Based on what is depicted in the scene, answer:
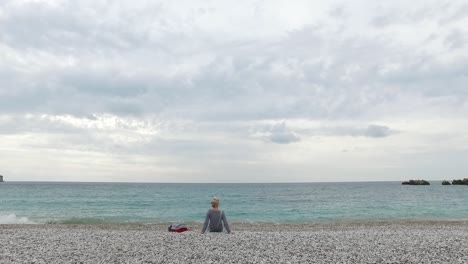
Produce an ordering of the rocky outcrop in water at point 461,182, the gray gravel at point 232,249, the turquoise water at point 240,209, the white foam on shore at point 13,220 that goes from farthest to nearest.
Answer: the rocky outcrop in water at point 461,182 → the turquoise water at point 240,209 → the white foam on shore at point 13,220 → the gray gravel at point 232,249

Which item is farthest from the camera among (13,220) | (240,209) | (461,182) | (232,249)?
(461,182)

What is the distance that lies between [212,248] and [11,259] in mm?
5433

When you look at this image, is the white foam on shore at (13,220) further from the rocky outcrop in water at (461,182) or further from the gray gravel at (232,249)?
the rocky outcrop in water at (461,182)

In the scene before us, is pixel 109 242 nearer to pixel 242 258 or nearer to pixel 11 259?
pixel 11 259

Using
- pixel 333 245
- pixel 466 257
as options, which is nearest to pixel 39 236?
pixel 333 245

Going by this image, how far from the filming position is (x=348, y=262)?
407 inches

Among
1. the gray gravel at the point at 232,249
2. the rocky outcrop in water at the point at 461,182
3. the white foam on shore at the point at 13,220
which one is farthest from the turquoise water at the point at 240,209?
the rocky outcrop in water at the point at 461,182

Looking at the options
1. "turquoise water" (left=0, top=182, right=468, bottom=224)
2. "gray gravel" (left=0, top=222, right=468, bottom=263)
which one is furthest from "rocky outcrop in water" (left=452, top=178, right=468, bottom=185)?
"gray gravel" (left=0, top=222, right=468, bottom=263)

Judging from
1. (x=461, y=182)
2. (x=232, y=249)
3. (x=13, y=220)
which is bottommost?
(x=13, y=220)

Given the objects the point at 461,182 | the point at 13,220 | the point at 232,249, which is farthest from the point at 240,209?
the point at 461,182

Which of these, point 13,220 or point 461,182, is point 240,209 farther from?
point 461,182

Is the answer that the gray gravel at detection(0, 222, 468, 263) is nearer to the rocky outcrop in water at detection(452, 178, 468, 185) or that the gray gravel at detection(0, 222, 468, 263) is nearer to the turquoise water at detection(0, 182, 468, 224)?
the turquoise water at detection(0, 182, 468, 224)

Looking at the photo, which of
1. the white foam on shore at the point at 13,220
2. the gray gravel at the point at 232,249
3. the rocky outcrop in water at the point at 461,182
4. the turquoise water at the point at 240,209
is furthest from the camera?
the rocky outcrop in water at the point at 461,182

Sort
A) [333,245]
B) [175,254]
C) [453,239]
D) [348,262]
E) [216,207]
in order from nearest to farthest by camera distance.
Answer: [348,262] → [175,254] → [333,245] → [453,239] → [216,207]
